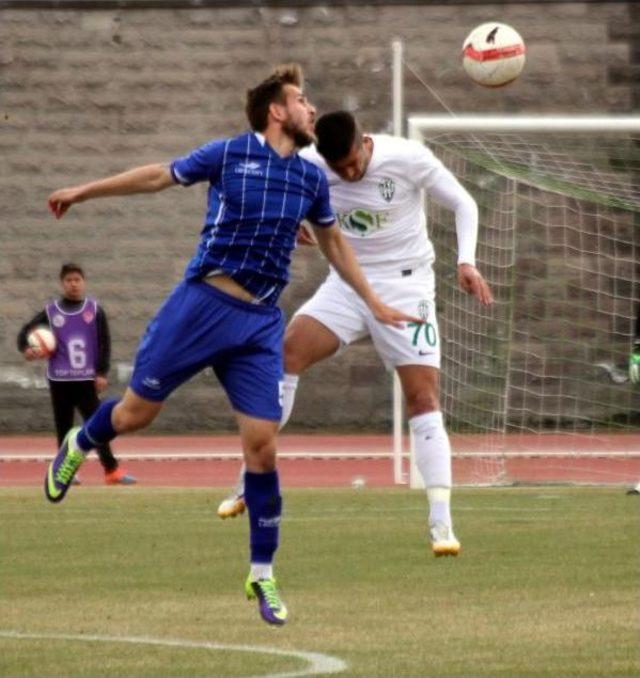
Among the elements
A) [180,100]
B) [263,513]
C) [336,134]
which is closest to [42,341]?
[336,134]

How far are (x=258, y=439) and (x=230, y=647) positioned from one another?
0.98 m

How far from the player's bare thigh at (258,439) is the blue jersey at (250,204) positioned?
0.51 m

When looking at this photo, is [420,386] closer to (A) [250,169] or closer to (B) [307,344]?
(B) [307,344]

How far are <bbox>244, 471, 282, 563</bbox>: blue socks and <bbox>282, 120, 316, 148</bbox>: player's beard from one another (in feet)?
4.50

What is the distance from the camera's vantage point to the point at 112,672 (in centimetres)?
709

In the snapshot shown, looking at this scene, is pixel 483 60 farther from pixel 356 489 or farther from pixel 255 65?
pixel 255 65

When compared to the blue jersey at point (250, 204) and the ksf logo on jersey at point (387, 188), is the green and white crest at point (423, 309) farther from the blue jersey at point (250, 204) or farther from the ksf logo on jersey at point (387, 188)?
the blue jersey at point (250, 204)

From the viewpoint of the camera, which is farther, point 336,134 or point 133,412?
point 336,134

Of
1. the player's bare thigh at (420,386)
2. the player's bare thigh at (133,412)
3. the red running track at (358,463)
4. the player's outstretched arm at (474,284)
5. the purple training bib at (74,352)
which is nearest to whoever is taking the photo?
the player's bare thigh at (133,412)

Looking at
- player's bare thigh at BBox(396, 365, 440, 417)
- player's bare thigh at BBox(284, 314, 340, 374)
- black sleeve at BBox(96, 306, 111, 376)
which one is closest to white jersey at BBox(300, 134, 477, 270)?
player's bare thigh at BBox(284, 314, 340, 374)

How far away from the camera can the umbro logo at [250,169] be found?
27.3ft

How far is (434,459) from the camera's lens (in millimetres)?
10891

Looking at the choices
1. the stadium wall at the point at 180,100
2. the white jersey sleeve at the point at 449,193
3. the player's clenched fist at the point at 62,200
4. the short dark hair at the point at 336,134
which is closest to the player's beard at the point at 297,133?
the player's clenched fist at the point at 62,200

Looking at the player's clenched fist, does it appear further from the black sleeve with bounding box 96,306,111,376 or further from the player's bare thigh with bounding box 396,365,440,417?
the black sleeve with bounding box 96,306,111,376
